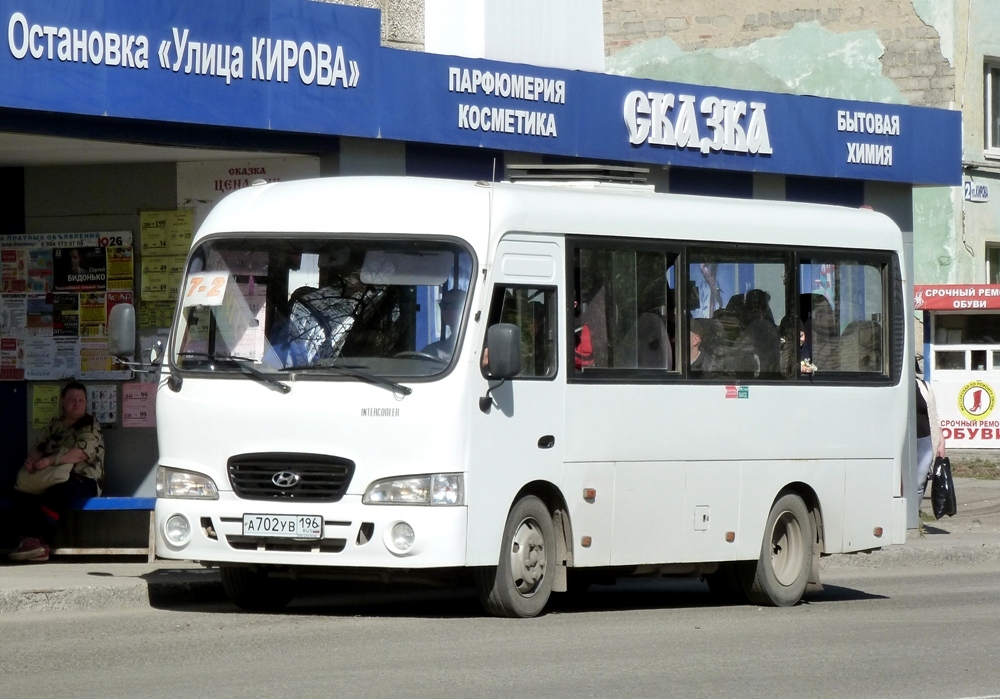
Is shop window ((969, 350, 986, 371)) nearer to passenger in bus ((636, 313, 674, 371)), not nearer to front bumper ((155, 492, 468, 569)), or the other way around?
passenger in bus ((636, 313, 674, 371))

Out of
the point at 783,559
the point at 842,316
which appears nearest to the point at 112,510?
the point at 783,559

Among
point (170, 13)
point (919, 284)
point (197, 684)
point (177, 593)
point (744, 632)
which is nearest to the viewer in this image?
point (197, 684)

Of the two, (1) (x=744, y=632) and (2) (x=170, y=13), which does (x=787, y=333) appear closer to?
(1) (x=744, y=632)

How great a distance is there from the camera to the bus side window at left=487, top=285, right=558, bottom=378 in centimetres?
1107

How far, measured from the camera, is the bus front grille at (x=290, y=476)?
34.9 ft

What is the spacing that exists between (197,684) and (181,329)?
3501 mm

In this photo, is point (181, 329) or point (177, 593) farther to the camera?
point (177, 593)

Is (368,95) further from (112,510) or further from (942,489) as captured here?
(942,489)

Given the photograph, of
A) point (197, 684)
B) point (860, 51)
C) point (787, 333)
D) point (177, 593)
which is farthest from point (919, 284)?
point (197, 684)

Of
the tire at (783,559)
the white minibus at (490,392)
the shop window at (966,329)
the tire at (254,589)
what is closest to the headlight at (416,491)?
the white minibus at (490,392)

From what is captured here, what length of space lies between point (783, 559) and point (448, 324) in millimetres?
3531

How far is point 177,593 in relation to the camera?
483 inches

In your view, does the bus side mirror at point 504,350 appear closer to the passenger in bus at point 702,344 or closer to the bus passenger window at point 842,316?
the passenger in bus at point 702,344

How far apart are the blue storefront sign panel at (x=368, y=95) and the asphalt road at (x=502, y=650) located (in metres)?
3.45
